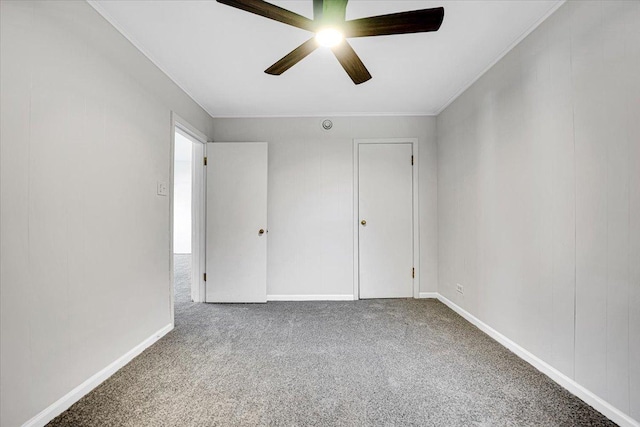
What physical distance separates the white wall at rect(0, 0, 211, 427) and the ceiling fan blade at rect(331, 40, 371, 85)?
147 centimetres

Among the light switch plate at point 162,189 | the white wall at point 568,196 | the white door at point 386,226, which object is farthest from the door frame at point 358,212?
the light switch plate at point 162,189

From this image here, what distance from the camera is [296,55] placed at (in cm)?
169

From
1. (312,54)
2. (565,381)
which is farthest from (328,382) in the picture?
(312,54)

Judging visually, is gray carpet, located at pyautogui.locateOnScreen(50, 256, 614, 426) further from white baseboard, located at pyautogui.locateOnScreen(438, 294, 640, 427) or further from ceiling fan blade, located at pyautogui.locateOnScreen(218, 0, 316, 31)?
ceiling fan blade, located at pyautogui.locateOnScreen(218, 0, 316, 31)

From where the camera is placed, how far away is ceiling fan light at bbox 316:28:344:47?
1.45m

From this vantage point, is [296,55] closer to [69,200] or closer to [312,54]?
[312,54]

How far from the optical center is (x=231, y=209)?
3330mm

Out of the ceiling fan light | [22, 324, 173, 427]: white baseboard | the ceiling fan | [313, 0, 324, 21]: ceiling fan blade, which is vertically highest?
[313, 0, 324, 21]: ceiling fan blade

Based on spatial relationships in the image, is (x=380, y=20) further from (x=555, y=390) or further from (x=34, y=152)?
(x=555, y=390)

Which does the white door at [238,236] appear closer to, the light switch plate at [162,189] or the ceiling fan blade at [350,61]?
the light switch plate at [162,189]

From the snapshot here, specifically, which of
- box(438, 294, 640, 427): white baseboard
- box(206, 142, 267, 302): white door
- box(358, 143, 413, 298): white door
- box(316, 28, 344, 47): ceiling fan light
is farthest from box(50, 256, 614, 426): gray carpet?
box(316, 28, 344, 47): ceiling fan light

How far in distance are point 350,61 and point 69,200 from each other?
182 centimetres

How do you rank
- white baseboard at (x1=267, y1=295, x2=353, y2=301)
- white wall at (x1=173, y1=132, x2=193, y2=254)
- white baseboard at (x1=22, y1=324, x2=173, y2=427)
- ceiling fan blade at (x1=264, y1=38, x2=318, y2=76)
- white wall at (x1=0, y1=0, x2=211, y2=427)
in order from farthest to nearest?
white wall at (x1=173, y1=132, x2=193, y2=254) → white baseboard at (x1=267, y1=295, x2=353, y2=301) → ceiling fan blade at (x1=264, y1=38, x2=318, y2=76) → white baseboard at (x1=22, y1=324, x2=173, y2=427) → white wall at (x1=0, y1=0, x2=211, y2=427)

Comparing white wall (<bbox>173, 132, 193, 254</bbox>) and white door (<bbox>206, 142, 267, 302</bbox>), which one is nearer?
white door (<bbox>206, 142, 267, 302</bbox>)
